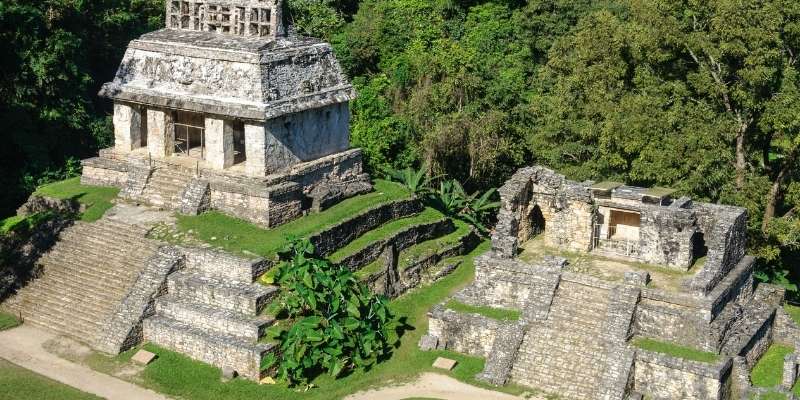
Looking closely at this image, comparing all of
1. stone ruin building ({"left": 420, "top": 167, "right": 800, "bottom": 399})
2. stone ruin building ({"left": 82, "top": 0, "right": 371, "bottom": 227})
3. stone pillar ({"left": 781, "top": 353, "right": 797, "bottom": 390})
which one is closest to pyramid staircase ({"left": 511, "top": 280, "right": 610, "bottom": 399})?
stone ruin building ({"left": 420, "top": 167, "right": 800, "bottom": 399})

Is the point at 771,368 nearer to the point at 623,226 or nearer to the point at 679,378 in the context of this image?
the point at 679,378

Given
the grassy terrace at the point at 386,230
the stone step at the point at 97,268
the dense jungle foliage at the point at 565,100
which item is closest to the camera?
the stone step at the point at 97,268

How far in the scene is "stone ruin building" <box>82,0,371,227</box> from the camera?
27.8m

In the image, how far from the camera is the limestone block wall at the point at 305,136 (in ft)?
92.5

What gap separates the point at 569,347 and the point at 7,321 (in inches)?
502

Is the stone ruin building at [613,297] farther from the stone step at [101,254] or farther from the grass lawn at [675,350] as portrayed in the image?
the stone step at [101,254]

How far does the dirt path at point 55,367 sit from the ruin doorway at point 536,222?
1038cm

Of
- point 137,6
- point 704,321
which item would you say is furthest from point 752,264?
point 137,6

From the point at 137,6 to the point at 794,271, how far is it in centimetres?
2452

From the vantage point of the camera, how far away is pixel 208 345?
24.1 m

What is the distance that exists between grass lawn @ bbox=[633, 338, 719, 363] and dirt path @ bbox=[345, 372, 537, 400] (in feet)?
10.0

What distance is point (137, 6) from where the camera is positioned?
4122cm

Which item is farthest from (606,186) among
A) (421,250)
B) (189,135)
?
(189,135)

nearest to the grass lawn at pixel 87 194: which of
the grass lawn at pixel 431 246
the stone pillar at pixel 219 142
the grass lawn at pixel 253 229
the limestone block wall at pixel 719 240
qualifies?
the grass lawn at pixel 253 229
